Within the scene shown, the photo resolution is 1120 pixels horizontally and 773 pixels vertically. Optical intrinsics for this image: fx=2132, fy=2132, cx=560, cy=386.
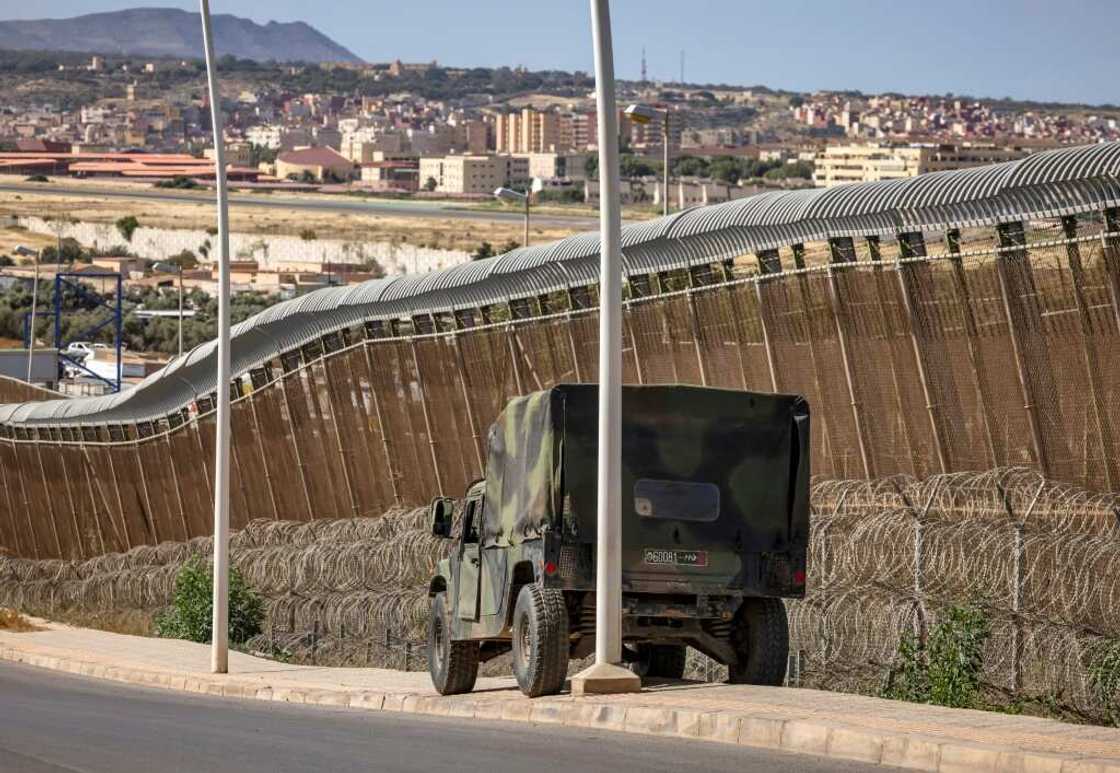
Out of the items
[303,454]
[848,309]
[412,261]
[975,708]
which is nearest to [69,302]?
[412,261]

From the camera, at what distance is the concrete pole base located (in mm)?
16188

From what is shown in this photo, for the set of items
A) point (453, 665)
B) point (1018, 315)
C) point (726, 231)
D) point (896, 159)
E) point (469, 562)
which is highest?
point (896, 159)

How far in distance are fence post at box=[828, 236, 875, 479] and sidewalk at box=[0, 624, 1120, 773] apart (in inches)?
202

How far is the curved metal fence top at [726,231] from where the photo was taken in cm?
2102

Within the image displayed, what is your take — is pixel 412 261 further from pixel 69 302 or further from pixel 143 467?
pixel 143 467

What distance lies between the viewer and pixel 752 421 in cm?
1741

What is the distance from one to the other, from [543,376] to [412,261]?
96703mm

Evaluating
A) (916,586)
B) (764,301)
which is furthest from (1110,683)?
(764,301)

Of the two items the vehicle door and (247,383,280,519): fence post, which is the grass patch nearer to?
(247,383,280,519): fence post

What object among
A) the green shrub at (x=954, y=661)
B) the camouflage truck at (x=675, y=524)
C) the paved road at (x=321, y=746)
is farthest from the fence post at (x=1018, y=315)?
the paved road at (x=321, y=746)

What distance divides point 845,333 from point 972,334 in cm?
207

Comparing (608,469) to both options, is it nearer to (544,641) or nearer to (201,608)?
(544,641)

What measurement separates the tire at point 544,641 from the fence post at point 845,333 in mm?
7339

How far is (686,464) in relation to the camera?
683 inches
